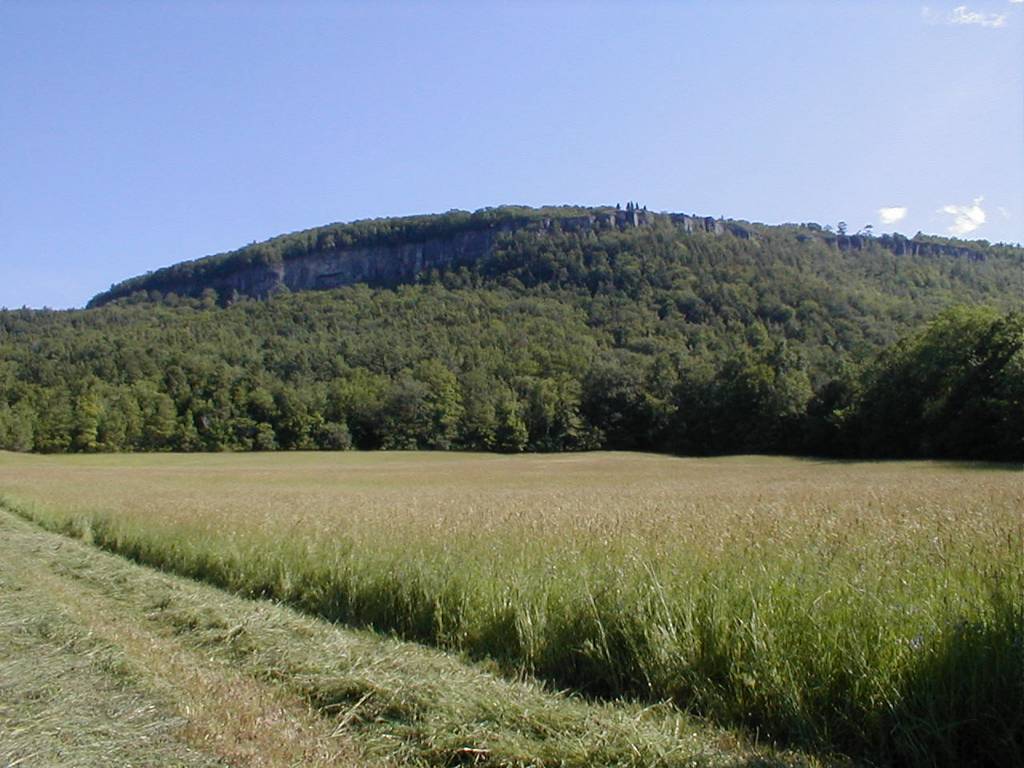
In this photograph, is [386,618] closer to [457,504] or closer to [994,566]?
[994,566]

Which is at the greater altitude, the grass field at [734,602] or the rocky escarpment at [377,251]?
the rocky escarpment at [377,251]

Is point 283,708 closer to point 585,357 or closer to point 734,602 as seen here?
point 734,602

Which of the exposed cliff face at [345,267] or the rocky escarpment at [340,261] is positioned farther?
the exposed cliff face at [345,267]

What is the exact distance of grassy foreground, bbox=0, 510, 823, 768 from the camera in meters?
4.23

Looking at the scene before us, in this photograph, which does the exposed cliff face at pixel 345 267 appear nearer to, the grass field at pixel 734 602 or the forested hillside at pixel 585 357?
the forested hillside at pixel 585 357

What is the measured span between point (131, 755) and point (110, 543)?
Answer: 11550mm

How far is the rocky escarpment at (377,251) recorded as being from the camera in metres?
164

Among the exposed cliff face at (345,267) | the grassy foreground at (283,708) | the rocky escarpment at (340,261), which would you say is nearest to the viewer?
the grassy foreground at (283,708)

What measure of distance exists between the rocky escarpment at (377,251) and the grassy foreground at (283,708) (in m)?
157

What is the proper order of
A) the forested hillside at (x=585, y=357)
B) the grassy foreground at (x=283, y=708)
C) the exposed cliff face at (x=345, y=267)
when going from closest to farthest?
the grassy foreground at (x=283, y=708) → the forested hillside at (x=585, y=357) → the exposed cliff face at (x=345, y=267)

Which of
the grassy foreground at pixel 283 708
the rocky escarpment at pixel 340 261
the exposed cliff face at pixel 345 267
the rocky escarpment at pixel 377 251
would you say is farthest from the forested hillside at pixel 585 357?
the grassy foreground at pixel 283 708

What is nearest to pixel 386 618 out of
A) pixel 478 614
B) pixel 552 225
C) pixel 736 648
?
pixel 478 614

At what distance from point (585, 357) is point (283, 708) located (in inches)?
3964

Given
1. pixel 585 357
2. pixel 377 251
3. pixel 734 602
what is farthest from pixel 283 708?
pixel 377 251
